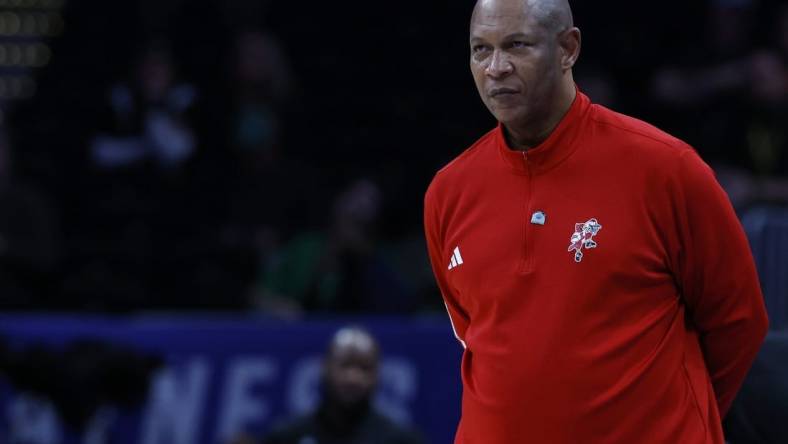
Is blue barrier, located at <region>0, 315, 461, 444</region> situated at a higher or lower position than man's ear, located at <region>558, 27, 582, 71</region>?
lower

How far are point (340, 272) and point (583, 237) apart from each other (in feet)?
18.6

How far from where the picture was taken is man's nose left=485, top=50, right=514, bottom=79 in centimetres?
354

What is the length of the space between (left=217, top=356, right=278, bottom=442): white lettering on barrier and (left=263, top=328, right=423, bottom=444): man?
1136 millimetres

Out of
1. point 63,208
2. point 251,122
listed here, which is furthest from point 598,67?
point 63,208

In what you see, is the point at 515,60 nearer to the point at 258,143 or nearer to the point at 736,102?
the point at 736,102

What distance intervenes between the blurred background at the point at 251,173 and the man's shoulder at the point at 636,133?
3680 millimetres

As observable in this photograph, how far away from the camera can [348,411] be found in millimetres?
7500

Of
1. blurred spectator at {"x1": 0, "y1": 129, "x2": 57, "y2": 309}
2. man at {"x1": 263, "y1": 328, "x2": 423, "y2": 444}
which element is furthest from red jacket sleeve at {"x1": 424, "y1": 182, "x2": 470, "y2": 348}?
blurred spectator at {"x1": 0, "y1": 129, "x2": 57, "y2": 309}

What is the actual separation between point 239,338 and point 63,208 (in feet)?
7.52

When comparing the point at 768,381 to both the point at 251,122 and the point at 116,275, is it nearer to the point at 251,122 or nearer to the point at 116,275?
the point at 116,275

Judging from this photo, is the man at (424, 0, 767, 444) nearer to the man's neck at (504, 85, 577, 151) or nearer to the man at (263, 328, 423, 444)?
the man's neck at (504, 85, 577, 151)

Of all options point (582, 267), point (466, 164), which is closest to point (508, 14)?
point (466, 164)

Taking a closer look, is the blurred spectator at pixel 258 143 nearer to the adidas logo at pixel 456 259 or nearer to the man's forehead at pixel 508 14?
the adidas logo at pixel 456 259

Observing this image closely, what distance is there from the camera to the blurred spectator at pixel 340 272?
356 inches
